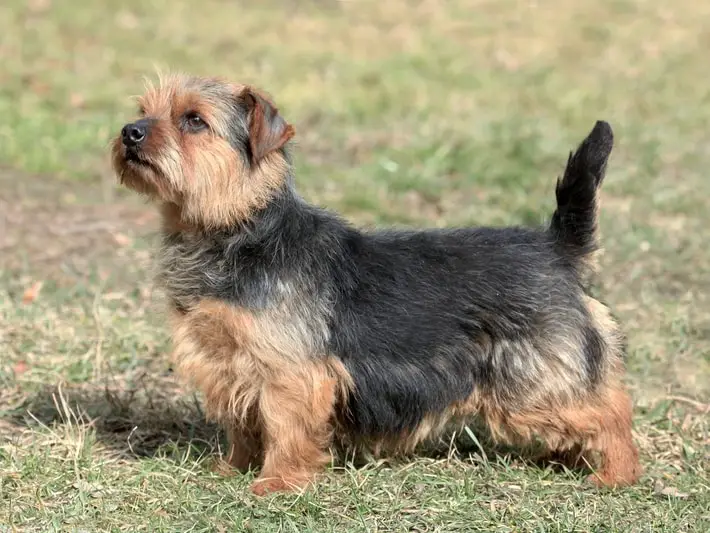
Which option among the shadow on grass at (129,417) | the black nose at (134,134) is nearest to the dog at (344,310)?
the black nose at (134,134)

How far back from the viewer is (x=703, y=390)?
20.6ft

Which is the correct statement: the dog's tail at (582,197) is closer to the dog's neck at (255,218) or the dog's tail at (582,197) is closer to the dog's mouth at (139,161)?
the dog's neck at (255,218)

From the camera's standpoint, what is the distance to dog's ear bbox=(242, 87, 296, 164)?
484cm

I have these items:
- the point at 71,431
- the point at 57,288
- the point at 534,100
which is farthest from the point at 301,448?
the point at 534,100

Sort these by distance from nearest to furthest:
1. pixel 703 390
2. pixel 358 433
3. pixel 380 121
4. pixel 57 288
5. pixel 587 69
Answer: pixel 358 433, pixel 703 390, pixel 57 288, pixel 380 121, pixel 587 69

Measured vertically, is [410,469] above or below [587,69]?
below

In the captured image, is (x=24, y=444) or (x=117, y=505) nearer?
(x=117, y=505)

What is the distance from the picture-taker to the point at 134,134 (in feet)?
15.7

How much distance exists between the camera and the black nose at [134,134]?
188 inches

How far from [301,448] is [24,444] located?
148 cm

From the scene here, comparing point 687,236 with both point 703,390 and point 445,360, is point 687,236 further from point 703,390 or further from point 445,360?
point 445,360

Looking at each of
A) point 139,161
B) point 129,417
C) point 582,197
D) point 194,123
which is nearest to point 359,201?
point 129,417

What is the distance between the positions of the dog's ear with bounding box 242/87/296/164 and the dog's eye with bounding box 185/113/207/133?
22 cm

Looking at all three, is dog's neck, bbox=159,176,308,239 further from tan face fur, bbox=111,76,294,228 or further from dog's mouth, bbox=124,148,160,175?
dog's mouth, bbox=124,148,160,175
